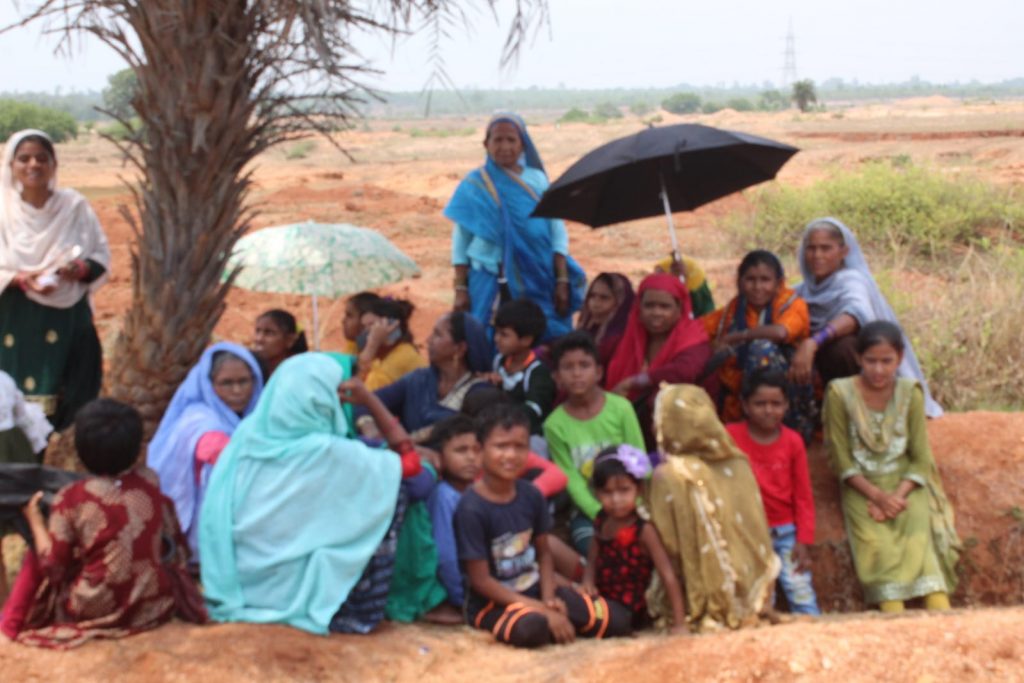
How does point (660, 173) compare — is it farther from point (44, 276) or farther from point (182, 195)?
point (44, 276)

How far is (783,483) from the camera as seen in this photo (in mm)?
5129

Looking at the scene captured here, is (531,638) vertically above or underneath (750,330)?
underneath

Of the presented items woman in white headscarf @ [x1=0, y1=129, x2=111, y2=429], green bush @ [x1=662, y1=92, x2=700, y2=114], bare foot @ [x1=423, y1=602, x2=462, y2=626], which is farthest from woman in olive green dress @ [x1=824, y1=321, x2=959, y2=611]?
green bush @ [x1=662, y1=92, x2=700, y2=114]

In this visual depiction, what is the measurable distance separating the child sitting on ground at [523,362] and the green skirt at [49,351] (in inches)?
87.9

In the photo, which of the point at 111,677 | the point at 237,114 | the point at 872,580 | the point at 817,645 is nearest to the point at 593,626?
the point at 817,645

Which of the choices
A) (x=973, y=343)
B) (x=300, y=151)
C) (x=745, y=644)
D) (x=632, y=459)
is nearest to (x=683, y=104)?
(x=300, y=151)

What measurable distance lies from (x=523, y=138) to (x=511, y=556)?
8.96ft

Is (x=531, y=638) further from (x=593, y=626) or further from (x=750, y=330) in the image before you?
(x=750, y=330)

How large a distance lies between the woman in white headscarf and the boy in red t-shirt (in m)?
3.41

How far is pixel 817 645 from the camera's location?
3.58m

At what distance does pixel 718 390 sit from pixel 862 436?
2.45ft

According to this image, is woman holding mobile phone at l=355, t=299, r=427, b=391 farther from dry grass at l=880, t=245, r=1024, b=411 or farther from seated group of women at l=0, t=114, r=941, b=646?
dry grass at l=880, t=245, r=1024, b=411

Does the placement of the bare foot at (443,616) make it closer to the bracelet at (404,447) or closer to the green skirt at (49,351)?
the bracelet at (404,447)

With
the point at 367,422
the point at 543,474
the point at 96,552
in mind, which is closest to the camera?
the point at 96,552
